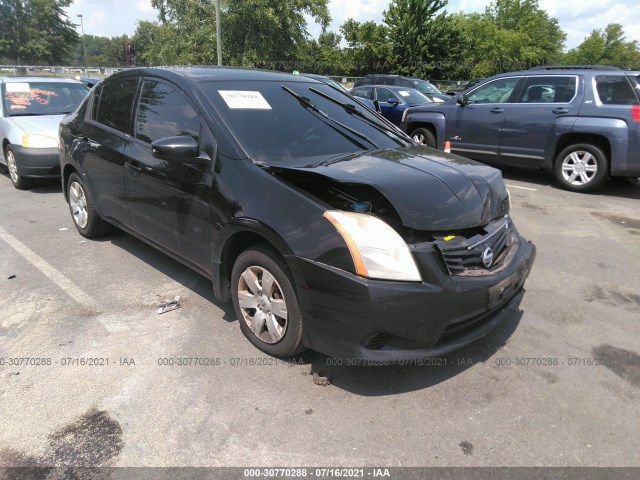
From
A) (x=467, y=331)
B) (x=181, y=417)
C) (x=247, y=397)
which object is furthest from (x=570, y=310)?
(x=181, y=417)

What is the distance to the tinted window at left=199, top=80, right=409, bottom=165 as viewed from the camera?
3273 millimetres

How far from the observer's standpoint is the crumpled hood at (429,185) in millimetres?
2633

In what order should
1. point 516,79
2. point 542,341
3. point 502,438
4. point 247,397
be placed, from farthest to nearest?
point 516,79 < point 542,341 < point 247,397 < point 502,438

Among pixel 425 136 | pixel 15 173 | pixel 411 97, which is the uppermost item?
pixel 411 97

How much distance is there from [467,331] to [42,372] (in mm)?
2594

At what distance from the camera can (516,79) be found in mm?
8547

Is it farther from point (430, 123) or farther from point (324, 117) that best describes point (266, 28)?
point (324, 117)

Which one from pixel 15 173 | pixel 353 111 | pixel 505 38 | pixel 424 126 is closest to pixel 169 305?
pixel 353 111

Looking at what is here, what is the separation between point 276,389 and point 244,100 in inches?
80.0

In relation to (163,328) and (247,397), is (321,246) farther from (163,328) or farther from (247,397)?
(163,328)

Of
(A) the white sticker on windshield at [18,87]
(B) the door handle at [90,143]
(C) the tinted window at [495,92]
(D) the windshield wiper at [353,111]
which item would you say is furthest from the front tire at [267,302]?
(C) the tinted window at [495,92]

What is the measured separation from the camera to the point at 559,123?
7.82 metres

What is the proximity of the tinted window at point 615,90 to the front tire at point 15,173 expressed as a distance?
29.9 ft

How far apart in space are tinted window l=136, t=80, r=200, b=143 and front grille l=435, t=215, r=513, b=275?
189 centimetres
